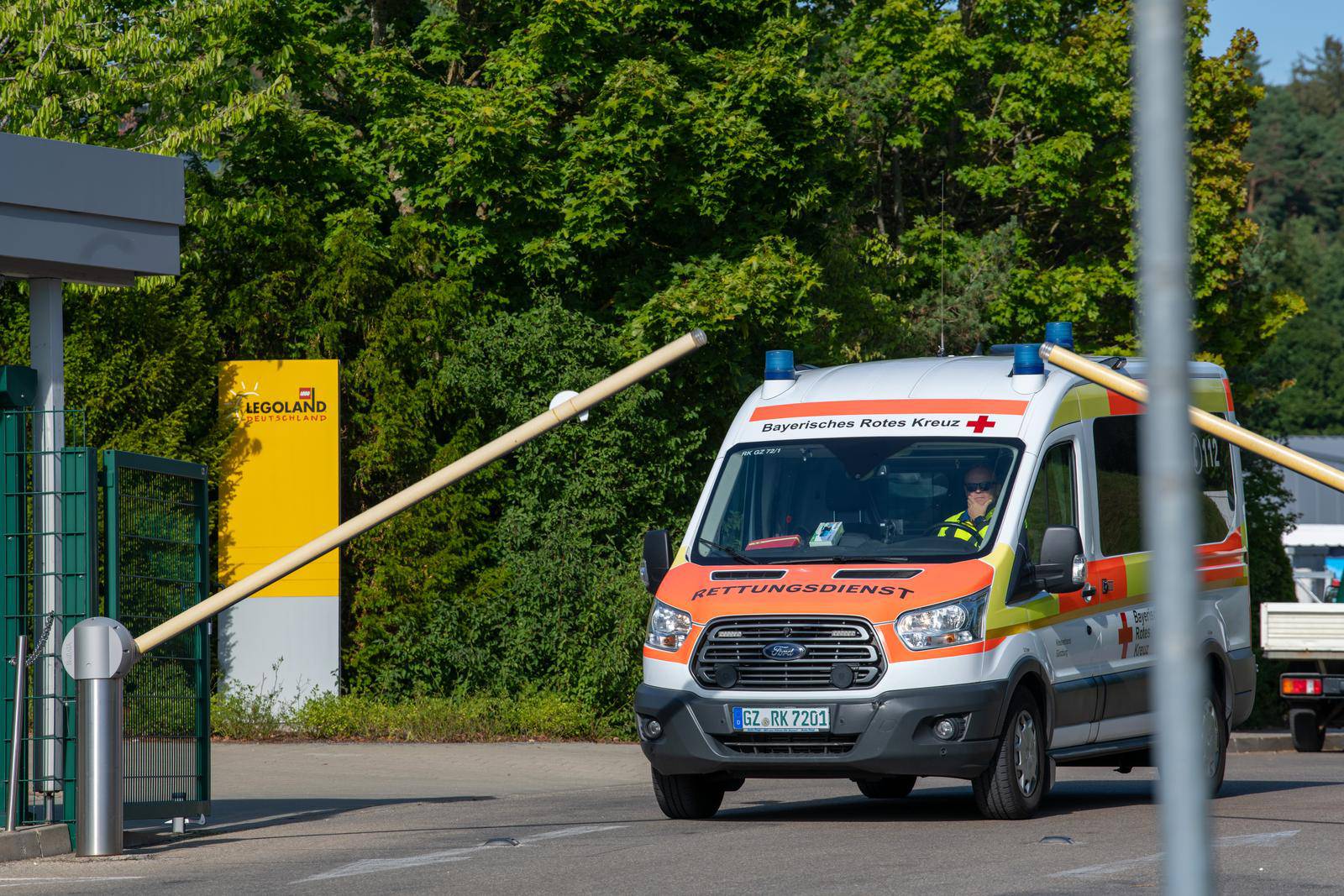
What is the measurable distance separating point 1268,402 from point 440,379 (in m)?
28.4

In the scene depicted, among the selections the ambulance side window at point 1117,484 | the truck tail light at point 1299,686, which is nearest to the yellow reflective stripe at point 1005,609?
the ambulance side window at point 1117,484

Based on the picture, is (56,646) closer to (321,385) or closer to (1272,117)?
(321,385)

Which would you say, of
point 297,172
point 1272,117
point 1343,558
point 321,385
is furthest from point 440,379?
point 1272,117

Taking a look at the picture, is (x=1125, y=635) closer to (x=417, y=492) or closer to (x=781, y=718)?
(x=781, y=718)

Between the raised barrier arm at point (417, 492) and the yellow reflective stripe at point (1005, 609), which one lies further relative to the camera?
the yellow reflective stripe at point (1005, 609)

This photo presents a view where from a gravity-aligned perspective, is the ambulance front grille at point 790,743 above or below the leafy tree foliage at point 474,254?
below

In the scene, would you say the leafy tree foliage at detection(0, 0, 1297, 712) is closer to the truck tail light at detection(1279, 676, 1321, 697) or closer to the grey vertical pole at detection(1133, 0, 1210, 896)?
the truck tail light at detection(1279, 676, 1321, 697)

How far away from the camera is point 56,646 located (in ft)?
32.5

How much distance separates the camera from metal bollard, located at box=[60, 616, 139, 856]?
9453 millimetres

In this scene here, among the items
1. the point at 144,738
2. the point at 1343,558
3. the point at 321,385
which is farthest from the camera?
the point at 1343,558

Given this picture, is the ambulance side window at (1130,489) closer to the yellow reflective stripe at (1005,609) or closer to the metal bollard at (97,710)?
the yellow reflective stripe at (1005,609)

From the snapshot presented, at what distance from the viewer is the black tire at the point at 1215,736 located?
1239cm

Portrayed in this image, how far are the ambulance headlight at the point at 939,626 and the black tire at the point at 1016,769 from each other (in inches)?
22.9

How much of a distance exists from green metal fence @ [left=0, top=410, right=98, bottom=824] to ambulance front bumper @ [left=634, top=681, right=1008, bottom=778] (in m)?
3.04
